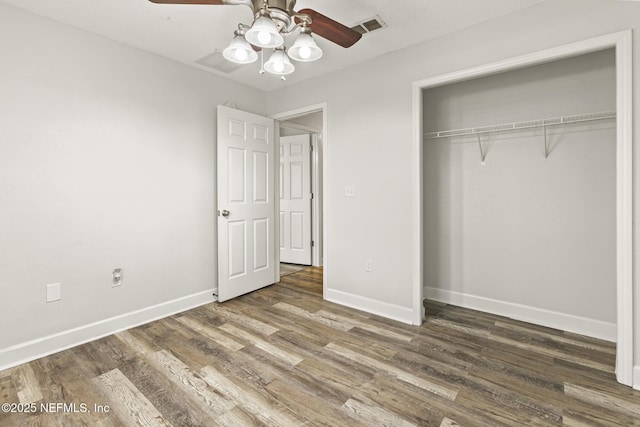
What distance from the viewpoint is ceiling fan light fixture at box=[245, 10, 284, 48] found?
152cm

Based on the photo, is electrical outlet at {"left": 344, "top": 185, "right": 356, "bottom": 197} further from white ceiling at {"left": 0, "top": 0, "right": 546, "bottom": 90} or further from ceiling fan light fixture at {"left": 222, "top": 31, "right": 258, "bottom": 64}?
ceiling fan light fixture at {"left": 222, "top": 31, "right": 258, "bottom": 64}

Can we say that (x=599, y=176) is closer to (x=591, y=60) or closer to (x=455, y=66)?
(x=591, y=60)

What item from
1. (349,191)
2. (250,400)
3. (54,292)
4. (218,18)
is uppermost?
(218,18)

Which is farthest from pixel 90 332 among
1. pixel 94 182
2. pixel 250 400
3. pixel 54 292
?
pixel 250 400

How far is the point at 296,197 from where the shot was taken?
201 inches

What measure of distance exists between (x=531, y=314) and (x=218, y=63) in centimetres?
383

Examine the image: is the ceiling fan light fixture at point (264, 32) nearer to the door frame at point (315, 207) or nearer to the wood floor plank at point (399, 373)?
the wood floor plank at point (399, 373)

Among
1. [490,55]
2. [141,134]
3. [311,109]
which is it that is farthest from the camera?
[311,109]

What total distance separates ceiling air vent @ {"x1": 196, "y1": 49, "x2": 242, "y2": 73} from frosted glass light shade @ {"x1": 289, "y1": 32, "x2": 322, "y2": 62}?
140 centimetres

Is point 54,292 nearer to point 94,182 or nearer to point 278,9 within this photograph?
point 94,182

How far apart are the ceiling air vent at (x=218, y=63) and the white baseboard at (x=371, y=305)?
2.59 m

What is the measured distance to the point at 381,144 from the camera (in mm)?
3008

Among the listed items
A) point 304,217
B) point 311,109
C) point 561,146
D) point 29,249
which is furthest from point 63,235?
point 561,146

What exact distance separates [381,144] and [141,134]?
225 cm
